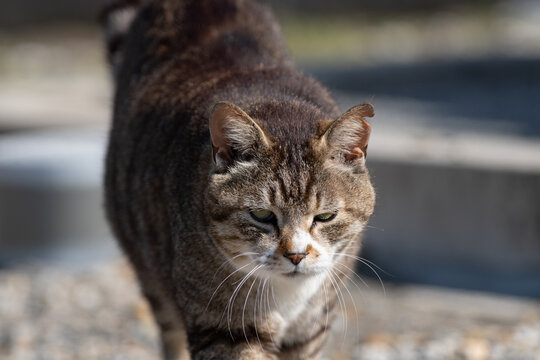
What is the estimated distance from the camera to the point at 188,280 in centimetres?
297

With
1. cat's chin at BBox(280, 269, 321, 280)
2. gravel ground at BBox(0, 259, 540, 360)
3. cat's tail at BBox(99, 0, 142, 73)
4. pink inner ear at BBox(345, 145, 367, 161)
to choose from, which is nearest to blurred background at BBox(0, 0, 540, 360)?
gravel ground at BBox(0, 259, 540, 360)

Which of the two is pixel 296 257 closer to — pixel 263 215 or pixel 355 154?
pixel 263 215

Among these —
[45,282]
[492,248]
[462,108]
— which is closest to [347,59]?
[462,108]

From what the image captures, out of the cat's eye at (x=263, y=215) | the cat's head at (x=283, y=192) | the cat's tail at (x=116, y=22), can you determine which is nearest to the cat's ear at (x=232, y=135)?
the cat's head at (x=283, y=192)

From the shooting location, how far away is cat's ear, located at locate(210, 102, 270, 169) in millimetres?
2711

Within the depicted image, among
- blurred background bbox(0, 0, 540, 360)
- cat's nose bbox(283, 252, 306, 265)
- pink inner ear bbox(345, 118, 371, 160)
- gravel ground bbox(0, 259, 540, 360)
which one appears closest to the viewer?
cat's nose bbox(283, 252, 306, 265)

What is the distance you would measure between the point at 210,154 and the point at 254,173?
0.20m

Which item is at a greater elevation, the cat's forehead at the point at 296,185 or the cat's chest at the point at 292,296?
the cat's forehead at the point at 296,185

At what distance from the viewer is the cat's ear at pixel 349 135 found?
274 centimetres

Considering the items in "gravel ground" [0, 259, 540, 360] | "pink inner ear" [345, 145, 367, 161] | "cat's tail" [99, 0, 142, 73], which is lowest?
"gravel ground" [0, 259, 540, 360]

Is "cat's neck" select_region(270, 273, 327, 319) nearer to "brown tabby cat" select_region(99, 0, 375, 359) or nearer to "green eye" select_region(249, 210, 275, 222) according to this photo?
"brown tabby cat" select_region(99, 0, 375, 359)

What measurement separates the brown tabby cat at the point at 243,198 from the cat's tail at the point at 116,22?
2.56ft

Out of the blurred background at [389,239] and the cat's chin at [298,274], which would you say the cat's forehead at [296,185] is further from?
the blurred background at [389,239]

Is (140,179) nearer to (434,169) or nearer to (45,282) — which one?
(45,282)
